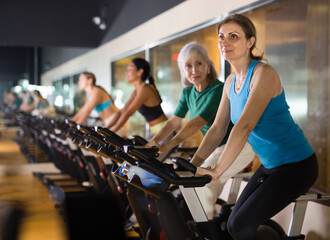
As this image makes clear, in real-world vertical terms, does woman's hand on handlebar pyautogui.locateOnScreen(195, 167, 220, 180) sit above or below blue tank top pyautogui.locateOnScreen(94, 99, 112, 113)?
below

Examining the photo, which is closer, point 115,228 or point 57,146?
point 115,228

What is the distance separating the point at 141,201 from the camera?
2.62 m

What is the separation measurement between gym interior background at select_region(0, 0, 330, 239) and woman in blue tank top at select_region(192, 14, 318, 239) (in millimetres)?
1088

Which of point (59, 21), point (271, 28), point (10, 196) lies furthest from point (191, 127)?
point (59, 21)

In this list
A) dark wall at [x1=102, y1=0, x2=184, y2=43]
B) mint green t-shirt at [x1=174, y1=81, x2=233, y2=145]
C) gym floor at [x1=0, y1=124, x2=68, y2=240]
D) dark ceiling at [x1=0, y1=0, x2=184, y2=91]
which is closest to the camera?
gym floor at [x1=0, y1=124, x2=68, y2=240]

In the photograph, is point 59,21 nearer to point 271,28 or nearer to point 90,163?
point 90,163

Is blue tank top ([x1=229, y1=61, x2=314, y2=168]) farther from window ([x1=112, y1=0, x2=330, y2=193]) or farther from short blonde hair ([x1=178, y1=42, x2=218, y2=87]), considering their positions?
window ([x1=112, y1=0, x2=330, y2=193])

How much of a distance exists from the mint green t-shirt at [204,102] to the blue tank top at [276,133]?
65 cm

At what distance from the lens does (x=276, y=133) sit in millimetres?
1849

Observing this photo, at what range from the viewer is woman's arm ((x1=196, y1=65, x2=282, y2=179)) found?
1.72 meters

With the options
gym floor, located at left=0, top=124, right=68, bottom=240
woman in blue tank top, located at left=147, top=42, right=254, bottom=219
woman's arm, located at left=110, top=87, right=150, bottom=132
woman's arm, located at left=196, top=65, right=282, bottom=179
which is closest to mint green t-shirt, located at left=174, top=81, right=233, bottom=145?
woman in blue tank top, located at left=147, top=42, right=254, bottom=219

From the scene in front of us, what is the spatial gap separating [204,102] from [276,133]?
34.5 inches

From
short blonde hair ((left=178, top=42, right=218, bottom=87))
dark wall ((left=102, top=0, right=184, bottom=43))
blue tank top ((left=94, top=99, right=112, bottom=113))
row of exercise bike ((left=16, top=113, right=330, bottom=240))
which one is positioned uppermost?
dark wall ((left=102, top=0, right=184, bottom=43))

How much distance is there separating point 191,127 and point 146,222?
0.60 m
